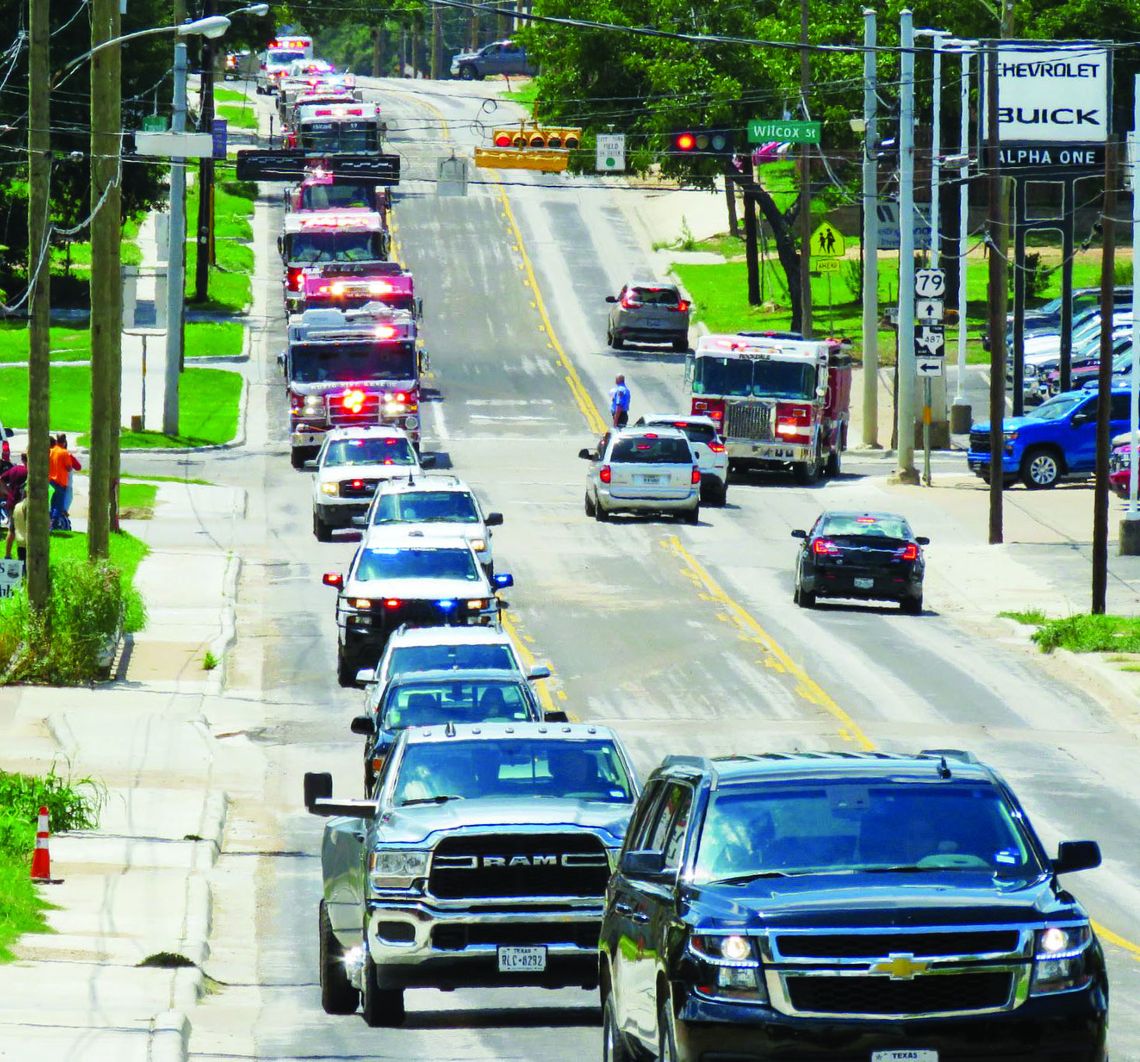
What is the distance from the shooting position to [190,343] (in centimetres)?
6875

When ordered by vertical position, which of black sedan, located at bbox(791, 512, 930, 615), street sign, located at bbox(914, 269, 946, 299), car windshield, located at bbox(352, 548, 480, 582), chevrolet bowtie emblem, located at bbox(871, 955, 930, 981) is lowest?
black sedan, located at bbox(791, 512, 930, 615)

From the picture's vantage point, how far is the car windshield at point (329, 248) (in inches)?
2689

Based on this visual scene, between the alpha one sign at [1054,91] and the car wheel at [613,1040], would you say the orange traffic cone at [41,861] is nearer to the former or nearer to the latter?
the car wheel at [613,1040]


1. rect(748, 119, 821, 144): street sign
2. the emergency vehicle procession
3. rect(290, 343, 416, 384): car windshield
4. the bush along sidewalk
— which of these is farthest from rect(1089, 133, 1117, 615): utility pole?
rect(290, 343, 416, 384): car windshield

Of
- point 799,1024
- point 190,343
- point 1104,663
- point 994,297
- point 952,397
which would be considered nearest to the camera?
point 799,1024

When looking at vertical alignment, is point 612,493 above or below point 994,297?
below

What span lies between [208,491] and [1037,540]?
15.9 m

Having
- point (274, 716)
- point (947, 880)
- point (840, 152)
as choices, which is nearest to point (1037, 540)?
point (274, 716)

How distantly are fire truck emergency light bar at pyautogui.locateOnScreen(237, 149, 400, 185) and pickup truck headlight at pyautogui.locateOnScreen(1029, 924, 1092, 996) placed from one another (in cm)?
5643

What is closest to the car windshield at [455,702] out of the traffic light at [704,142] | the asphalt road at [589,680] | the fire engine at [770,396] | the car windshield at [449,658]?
the asphalt road at [589,680]

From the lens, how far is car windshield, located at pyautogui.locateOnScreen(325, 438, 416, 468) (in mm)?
42688

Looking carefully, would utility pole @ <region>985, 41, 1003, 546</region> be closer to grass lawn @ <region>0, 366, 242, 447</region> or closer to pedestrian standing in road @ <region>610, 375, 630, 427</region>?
pedestrian standing in road @ <region>610, 375, 630, 427</region>

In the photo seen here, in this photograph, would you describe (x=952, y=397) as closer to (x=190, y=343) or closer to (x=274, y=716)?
(x=190, y=343)

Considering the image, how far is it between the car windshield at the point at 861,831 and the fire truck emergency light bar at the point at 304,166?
55300 mm
